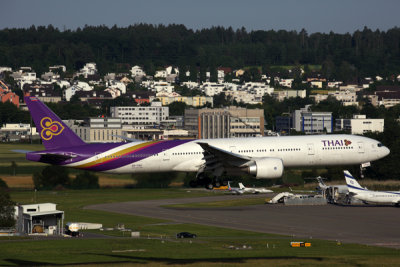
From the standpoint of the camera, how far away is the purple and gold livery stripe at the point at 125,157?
3452 inches

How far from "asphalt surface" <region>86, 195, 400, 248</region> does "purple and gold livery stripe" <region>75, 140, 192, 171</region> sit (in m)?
13.8

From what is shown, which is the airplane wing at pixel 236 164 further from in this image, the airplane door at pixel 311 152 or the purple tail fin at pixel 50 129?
the purple tail fin at pixel 50 129

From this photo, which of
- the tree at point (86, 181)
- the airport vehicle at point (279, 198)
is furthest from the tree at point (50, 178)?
the airport vehicle at point (279, 198)

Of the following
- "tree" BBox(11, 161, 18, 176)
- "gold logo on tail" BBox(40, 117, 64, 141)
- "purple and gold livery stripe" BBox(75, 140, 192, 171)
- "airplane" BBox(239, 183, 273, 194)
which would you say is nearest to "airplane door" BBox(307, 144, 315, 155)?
"purple and gold livery stripe" BBox(75, 140, 192, 171)

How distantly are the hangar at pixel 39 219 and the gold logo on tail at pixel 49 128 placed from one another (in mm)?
7088

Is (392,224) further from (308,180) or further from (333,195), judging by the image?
(308,180)

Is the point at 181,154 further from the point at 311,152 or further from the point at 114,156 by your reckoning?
the point at 311,152

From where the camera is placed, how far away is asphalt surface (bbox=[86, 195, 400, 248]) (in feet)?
299

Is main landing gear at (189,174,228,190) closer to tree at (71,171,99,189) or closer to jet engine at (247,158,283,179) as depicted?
jet engine at (247,158,283,179)

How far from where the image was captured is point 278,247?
77500 mm

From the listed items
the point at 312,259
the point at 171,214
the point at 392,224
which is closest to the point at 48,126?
the point at 171,214

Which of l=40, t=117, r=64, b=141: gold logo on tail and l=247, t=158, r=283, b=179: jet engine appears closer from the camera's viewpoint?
l=247, t=158, r=283, b=179: jet engine

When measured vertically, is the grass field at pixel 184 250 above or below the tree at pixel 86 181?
below

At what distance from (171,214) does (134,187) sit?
2309 centimetres
